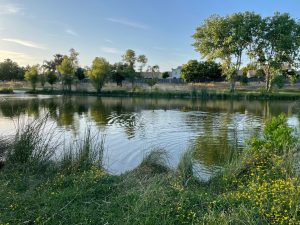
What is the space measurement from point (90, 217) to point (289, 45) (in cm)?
5642

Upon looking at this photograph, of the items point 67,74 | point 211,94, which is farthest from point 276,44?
point 67,74

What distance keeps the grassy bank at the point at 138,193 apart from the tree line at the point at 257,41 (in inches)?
2008

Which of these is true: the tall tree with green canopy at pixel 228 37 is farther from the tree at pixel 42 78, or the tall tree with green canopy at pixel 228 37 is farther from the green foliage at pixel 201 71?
the tree at pixel 42 78

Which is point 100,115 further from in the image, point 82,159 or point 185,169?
point 185,169

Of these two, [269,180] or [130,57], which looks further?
[130,57]

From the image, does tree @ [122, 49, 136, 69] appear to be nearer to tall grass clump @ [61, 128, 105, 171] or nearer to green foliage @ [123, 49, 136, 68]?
green foliage @ [123, 49, 136, 68]

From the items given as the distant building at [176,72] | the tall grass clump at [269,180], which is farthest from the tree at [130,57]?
the tall grass clump at [269,180]

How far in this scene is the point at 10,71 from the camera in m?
89.1

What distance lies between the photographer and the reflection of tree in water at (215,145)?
10.1m

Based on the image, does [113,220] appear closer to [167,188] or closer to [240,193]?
[167,188]

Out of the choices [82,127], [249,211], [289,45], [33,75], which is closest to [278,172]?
[249,211]

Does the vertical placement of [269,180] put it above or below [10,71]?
below

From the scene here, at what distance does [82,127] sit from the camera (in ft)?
61.1

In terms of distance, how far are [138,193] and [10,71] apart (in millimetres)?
92816
